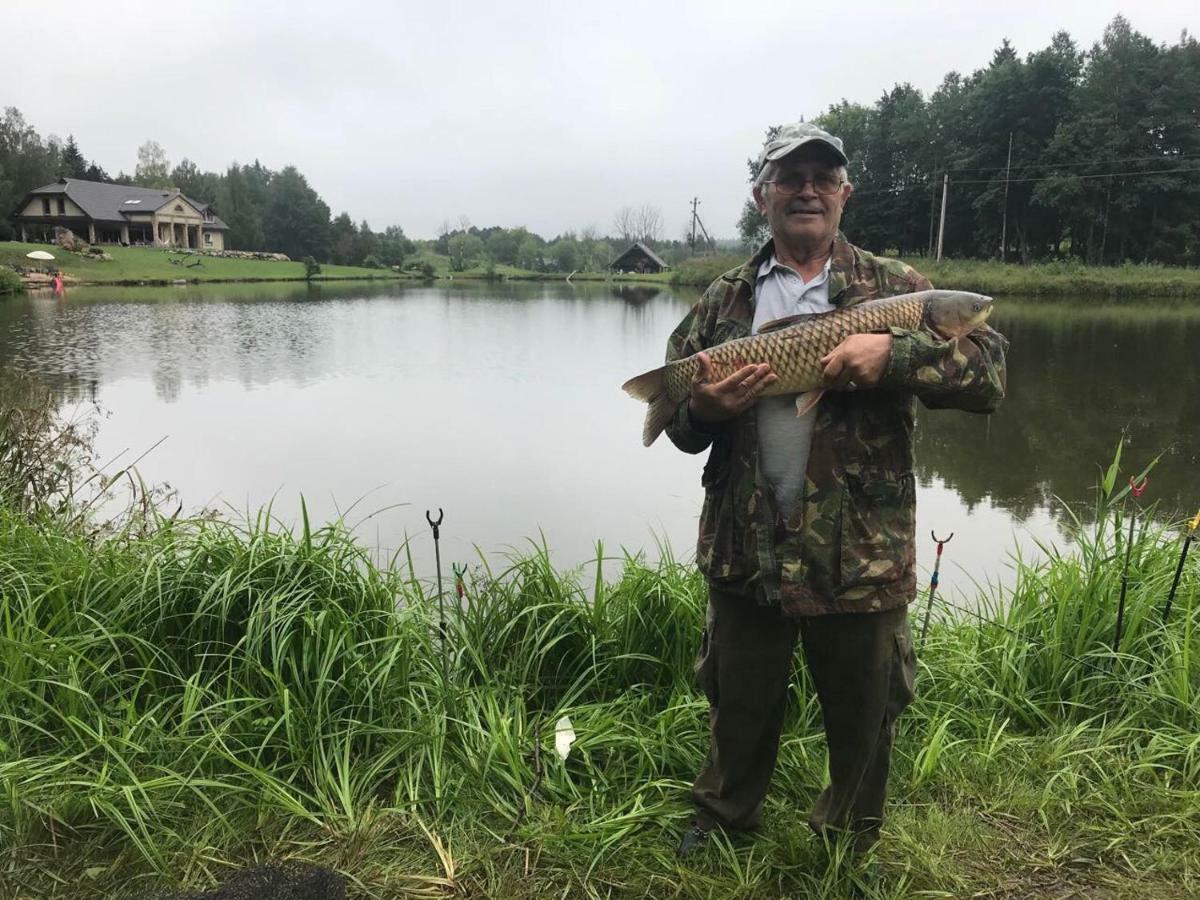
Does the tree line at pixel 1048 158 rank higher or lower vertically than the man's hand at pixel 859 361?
higher

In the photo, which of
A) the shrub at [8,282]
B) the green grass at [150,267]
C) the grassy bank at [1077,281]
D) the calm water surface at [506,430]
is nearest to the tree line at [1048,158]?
the grassy bank at [1077,281]

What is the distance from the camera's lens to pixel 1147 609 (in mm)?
3098

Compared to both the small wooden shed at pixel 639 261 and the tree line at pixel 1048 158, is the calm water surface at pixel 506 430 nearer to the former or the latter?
the tree line at pixel 1048 158

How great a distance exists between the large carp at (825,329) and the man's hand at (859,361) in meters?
0.05

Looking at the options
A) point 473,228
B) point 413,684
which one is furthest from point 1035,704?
point 473,228

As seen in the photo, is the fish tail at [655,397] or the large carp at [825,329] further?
the fish tail at [655,397]

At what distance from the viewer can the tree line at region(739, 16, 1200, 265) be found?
38531mm

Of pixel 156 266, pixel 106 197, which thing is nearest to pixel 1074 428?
pixel 156 266

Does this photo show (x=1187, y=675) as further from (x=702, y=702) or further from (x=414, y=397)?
(x=414, y=397)

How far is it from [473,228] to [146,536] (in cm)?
12031

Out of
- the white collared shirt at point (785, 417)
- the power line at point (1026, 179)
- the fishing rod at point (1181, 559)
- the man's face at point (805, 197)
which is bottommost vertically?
the fishing rod at point (1181, 559)

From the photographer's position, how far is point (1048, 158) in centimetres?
4031

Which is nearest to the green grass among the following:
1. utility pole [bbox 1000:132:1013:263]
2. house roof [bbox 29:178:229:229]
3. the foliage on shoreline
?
the foliage on shoreline

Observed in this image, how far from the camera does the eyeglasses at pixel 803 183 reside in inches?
74.8
